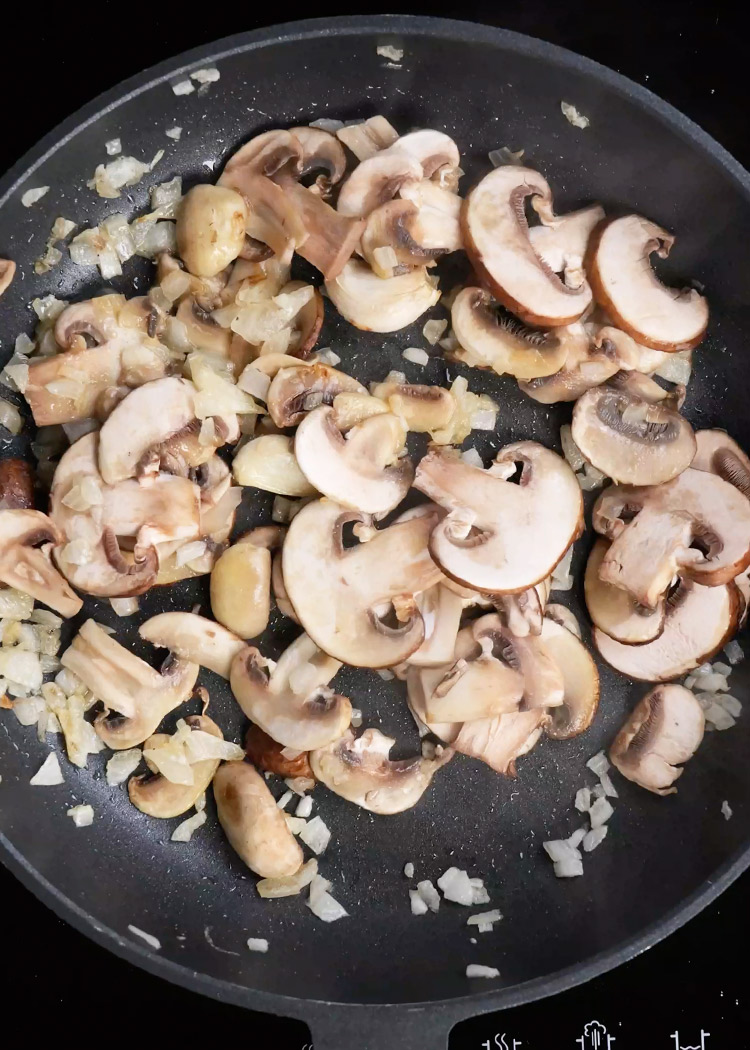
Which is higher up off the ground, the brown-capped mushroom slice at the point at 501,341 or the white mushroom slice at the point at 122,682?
the brown-capped mushroom slice at the point at 501,341

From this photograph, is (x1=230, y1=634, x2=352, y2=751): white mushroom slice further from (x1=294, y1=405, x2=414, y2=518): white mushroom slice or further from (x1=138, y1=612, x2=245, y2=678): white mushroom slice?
(x1=294, y1=405, x2=414, y2=518): white mushroom slice

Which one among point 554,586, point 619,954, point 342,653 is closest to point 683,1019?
point 619,954

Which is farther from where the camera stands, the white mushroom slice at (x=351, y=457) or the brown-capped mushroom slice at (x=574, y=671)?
the brown-capped mushroom slice at (x=574, y=671)

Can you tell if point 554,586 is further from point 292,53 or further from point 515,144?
point 292,53

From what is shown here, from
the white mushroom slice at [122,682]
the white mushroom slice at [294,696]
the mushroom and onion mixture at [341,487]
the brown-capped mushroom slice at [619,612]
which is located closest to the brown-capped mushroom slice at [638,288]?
the mushroom and onion mixture at [341,487]

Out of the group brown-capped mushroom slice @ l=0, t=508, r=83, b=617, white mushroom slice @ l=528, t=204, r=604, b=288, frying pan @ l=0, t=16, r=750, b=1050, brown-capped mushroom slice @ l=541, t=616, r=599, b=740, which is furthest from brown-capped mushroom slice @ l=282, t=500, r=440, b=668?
white mushroom slice @ l=528, t=204, r=604, b=288

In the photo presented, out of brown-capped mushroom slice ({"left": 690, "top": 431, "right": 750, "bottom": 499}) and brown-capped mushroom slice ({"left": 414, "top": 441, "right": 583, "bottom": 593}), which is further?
brown-capped mushroom slice ({"left": 690, "top": 431, "right": 750, "bottom": 499})

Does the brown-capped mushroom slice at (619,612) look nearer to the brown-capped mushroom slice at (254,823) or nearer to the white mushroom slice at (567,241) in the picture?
the white mushroom slice at (567,241)
